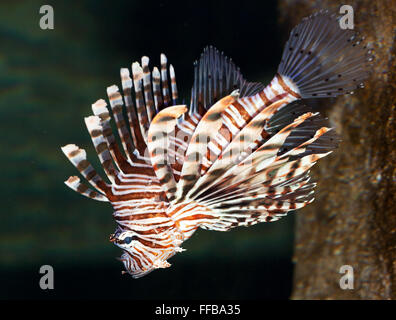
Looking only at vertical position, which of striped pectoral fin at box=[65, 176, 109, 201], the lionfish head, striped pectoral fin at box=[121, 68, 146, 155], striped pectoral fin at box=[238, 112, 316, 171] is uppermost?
striped pectoral fin at box=[121, 68, 146, 155]

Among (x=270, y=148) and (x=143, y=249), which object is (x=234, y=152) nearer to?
Result: (x=270, y=148)

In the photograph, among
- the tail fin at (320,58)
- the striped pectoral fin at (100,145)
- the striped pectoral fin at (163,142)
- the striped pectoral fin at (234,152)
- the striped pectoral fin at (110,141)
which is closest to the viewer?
the striped pectoral fin at (163,142)

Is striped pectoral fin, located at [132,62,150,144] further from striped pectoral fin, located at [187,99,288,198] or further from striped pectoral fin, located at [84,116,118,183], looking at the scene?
striped pectoral fin, located at [187,99,288,198]

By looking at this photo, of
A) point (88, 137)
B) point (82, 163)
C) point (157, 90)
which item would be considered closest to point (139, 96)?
point (157, 90)

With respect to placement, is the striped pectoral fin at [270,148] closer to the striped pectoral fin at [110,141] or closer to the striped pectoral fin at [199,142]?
the striped pectoral fin at [199,142]

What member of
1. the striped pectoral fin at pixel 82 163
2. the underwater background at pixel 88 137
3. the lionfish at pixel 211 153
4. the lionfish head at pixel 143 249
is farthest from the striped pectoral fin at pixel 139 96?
the underwater background at pixel 88 137

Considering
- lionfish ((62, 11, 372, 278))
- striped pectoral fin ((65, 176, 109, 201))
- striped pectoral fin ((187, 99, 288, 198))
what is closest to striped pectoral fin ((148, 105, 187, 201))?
lionfish ((62, 11, 372, 278))

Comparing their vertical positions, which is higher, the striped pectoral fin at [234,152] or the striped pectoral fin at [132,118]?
the striped pectoral fin at [132,118]
